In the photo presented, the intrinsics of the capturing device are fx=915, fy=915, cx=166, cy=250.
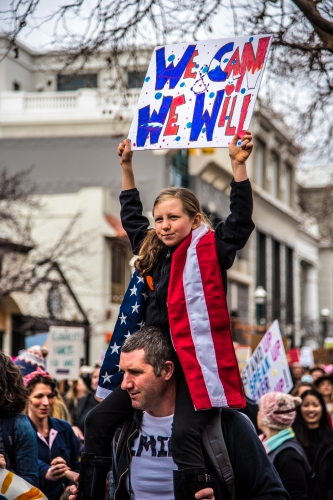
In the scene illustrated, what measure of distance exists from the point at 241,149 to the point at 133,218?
31.8 inches

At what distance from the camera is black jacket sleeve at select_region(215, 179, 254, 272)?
13.6 feet

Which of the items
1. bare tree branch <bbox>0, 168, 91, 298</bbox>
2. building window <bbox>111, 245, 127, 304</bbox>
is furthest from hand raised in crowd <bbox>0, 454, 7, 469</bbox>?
building window <bbox>111, 245, 127, 304</bbox>

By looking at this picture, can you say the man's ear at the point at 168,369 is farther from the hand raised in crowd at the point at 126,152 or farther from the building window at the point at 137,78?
the building window at the point at 137,78

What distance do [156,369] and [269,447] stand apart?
2927 millimetres

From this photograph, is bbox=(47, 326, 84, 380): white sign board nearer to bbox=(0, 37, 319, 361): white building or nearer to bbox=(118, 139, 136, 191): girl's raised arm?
bbox=(118, 139, 136, 191): girl's raised arm

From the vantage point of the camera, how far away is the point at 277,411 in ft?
22.6

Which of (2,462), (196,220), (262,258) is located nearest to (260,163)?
(262,258)

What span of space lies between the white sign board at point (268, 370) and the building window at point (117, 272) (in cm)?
2550

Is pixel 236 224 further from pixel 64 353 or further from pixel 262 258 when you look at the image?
pixel 262 258

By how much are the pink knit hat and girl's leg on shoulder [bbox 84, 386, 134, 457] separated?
2.72 meters

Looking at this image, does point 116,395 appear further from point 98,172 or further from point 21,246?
point 98,172

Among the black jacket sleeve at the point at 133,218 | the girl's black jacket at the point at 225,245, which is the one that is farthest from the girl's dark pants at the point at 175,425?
the black jacket sleeve at the point at 133,218

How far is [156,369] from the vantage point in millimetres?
4000

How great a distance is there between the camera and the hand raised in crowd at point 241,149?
4234 millimetres
